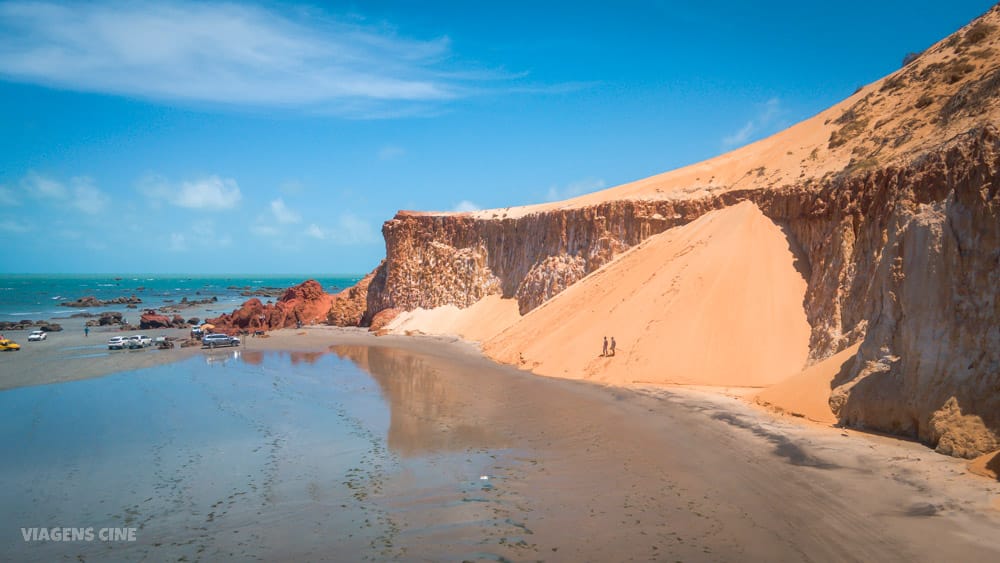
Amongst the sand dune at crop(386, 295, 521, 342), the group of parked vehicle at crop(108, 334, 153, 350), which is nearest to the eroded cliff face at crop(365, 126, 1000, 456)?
the sand dune at crop(386, 295, 521, 342)

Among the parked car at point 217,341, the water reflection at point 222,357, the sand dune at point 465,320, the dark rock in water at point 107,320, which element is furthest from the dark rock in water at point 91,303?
the water reflection at point 222,357

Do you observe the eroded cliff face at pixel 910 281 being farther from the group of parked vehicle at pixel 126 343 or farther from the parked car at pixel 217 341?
the group of parked vehicle at pixel 126 343

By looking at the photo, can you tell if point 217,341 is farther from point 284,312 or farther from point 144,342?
point 284,312

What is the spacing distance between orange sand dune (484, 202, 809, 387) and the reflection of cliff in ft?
14.4

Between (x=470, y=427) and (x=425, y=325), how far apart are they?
28.9 m

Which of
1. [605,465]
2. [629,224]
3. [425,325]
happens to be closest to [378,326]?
[425,325]

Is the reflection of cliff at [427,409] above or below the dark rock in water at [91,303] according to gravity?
above

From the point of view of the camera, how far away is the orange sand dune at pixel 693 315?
2122 cm

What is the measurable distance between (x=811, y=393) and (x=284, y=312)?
157 feet

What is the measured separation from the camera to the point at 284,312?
55594 mm

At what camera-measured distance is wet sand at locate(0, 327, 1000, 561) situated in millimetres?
8750

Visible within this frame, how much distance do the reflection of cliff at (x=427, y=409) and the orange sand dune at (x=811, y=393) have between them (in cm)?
734

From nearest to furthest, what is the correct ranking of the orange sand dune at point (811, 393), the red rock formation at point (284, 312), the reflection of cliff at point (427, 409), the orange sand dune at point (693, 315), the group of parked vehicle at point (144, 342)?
the orange sand dune at point (811, 393) → the reflection of cliff at point (427, 409) → the orange sand dune at point (693, 315) → the group of parked vehicle at point (144, 342) → the red rock formation at point (284, 312)

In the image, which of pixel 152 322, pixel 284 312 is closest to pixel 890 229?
pixel 284 312
